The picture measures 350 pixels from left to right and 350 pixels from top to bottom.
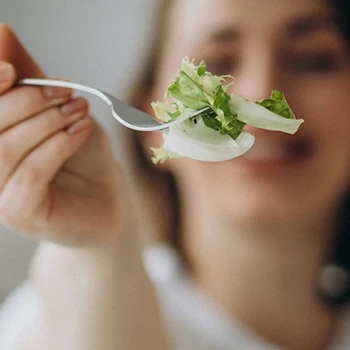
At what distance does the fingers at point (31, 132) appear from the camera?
45 centimetres

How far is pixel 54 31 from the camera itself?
1022mm

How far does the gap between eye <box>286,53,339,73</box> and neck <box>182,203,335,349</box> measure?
272mm

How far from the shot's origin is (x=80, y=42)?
1.04 metres

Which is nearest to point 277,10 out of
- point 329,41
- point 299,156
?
Result: point 329,41

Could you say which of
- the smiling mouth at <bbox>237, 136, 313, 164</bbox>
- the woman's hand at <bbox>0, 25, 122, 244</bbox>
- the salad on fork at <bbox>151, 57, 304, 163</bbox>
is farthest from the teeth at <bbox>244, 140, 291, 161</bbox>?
the salad on fork at <bbox>151, 57, 304, 163</bbox>

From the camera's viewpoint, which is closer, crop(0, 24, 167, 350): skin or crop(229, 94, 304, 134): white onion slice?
crop(229, 94, 304, 134): white onion slice

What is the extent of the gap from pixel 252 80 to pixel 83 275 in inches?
16.0

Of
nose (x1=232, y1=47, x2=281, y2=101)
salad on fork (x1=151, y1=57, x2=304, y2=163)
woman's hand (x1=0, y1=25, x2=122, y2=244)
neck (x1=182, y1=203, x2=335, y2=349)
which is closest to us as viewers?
salad on fork (x1=151, y1=57, x2=304, y2=163)

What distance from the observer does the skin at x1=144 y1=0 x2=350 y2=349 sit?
32.4 inches

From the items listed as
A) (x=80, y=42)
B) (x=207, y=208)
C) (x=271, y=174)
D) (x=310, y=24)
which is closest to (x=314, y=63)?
(x=310, y=24)

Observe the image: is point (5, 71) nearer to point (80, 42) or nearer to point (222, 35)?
point (222, 35)

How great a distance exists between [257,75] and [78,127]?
415 mm

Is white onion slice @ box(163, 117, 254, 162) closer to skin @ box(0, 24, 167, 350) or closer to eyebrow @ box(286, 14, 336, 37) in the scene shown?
skin @ box(0, 24, 167, 350)

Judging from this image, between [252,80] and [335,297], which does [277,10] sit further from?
[335,297]
